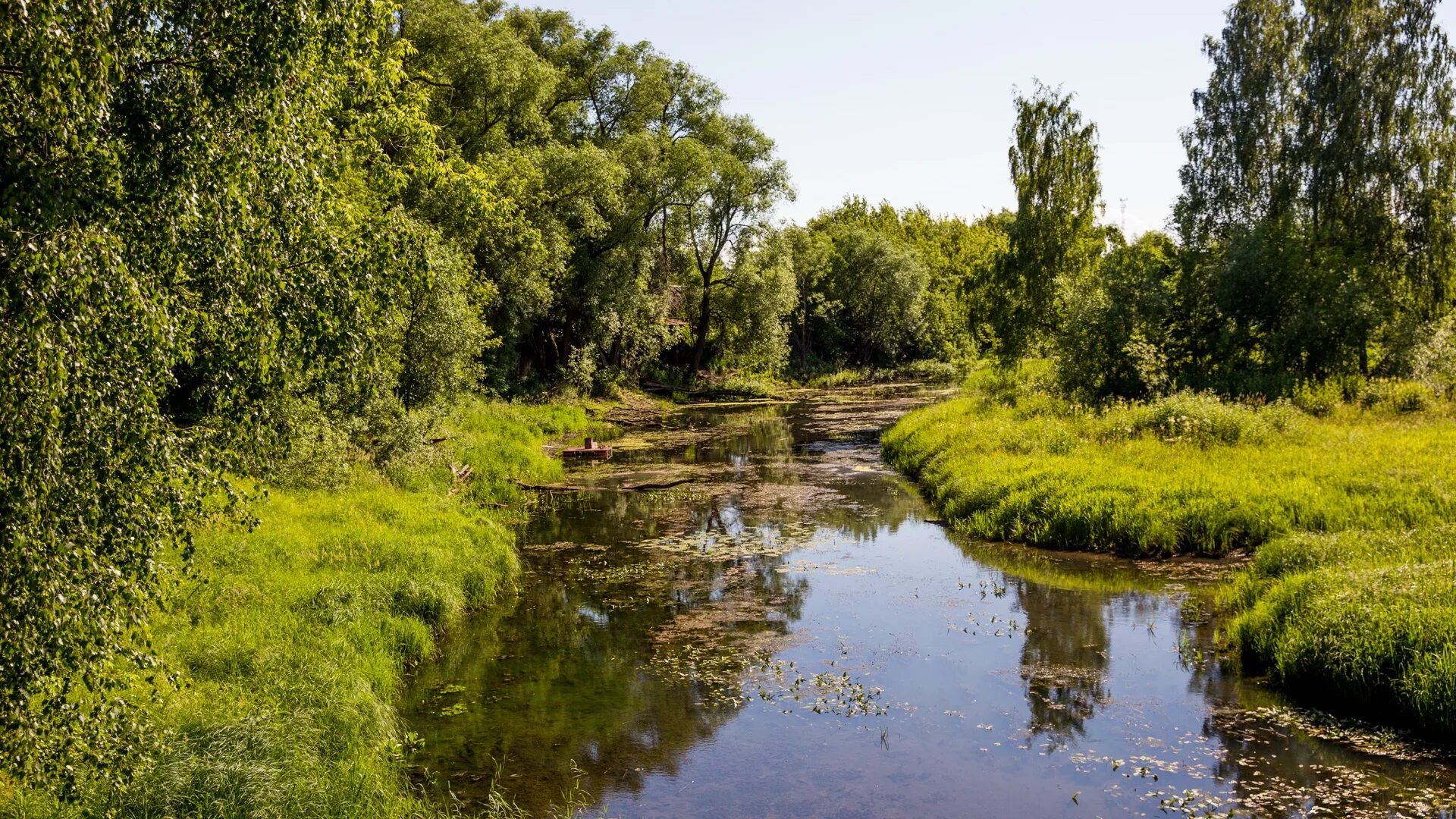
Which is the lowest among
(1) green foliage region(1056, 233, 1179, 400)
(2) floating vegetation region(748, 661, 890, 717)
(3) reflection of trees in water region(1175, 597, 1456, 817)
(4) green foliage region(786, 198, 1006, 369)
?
(2) floating vegetation region(748, 661, 890, 717)

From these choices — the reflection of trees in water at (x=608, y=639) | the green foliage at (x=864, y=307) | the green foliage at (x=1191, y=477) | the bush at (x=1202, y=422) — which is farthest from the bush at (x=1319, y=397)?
the green foliage at (x=864, y=307)

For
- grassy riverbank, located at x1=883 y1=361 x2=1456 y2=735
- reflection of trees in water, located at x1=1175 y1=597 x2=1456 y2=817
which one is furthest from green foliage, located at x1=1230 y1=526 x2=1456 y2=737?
reflection of trees in water, located at x1=1175 y1=597 x2=1456 y2=817

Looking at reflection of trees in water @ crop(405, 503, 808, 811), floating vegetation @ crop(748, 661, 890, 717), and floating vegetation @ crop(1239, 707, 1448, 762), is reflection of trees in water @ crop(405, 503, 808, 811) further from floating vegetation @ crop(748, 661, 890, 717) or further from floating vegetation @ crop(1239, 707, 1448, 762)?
floating vegetation @ crop(1239, 707, 1448, 762)

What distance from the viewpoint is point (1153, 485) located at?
17.9 m

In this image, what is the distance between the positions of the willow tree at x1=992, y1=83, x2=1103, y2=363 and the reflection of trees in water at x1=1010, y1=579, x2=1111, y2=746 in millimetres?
22177

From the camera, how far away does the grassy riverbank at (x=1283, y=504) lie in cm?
1031

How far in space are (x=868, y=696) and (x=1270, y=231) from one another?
24.1 m

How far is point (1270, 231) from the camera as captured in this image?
28.2 m

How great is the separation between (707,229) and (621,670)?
137ft

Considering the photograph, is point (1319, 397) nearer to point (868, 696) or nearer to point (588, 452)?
point (868, 696)

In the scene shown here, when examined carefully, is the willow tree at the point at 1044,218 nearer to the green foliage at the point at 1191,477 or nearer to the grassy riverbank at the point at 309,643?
the green foliage at the point at 1191,477

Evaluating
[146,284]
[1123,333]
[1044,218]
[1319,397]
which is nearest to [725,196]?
[1044,218]

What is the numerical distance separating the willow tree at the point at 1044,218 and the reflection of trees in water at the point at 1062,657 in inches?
873

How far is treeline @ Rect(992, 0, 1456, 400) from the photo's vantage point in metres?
26.0
